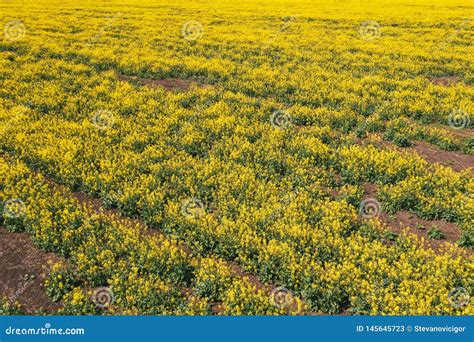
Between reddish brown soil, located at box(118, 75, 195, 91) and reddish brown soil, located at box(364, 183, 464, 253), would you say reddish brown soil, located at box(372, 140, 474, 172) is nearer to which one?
reddish brown soil, located at box(364, 183, 464, 253)

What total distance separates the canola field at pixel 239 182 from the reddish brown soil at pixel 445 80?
0.20 metres

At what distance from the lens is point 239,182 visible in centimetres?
1326

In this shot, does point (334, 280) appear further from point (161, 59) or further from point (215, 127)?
point (161, 59)

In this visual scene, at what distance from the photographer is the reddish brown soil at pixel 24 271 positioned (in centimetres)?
950

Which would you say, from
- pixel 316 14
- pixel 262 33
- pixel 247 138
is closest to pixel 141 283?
pixel 247 138

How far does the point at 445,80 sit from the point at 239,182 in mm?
18377

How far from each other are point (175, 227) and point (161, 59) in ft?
63.6

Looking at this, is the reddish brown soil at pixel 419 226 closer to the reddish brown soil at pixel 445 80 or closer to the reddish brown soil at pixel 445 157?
the reddish brown soil at pixel 445 157

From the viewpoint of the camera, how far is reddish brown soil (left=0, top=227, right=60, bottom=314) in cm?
950

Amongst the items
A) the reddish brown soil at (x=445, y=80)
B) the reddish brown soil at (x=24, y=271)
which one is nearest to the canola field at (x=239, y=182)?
the reddish brown soil at (x=24, y=271)

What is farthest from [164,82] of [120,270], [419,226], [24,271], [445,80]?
[419,226]

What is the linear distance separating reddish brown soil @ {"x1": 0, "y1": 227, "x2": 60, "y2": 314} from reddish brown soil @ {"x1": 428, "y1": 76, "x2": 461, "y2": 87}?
23.3 metres

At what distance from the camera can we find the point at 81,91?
22172 millimetres

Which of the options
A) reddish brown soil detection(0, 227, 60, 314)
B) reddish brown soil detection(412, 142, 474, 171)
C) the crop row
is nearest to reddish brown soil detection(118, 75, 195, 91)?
the crop row
